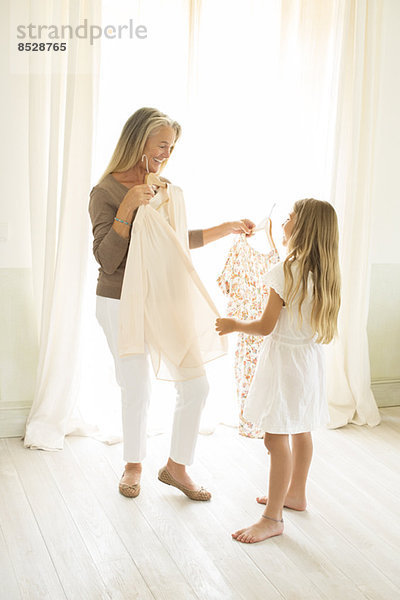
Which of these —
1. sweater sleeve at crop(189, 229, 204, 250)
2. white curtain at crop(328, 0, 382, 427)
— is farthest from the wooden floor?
sweater sleeve at crop(189, 229, 204, 250)

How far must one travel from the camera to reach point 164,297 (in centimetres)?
255

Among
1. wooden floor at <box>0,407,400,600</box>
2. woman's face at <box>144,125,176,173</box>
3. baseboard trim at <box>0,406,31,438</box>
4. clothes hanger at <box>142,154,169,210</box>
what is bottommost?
wooden floor at <box>0,407,400,600</box>

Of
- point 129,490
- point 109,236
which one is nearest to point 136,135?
point 109,236

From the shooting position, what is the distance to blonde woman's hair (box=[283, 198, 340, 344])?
2260mm

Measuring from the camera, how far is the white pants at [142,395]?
8.36 ft

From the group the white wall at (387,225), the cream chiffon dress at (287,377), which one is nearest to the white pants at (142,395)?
the cream chiffon dress at (287,377)

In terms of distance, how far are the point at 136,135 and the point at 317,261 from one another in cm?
84

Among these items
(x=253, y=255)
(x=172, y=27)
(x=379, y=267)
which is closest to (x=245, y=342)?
(x=253, y=255)

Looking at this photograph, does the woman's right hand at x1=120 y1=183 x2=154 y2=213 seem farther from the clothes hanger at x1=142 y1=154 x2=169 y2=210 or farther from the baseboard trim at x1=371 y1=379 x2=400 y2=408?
the baseboard trim at x1=371 y1=379 x2=400 y2=408

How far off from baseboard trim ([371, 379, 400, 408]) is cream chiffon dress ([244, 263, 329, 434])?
5.39 feet

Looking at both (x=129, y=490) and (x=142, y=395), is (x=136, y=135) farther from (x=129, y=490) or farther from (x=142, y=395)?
(x=129, y=490)

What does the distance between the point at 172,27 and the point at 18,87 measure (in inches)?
30.6

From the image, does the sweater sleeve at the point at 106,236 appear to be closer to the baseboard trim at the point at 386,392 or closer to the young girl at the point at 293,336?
the young girl at the point at 293,336

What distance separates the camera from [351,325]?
359 cm
